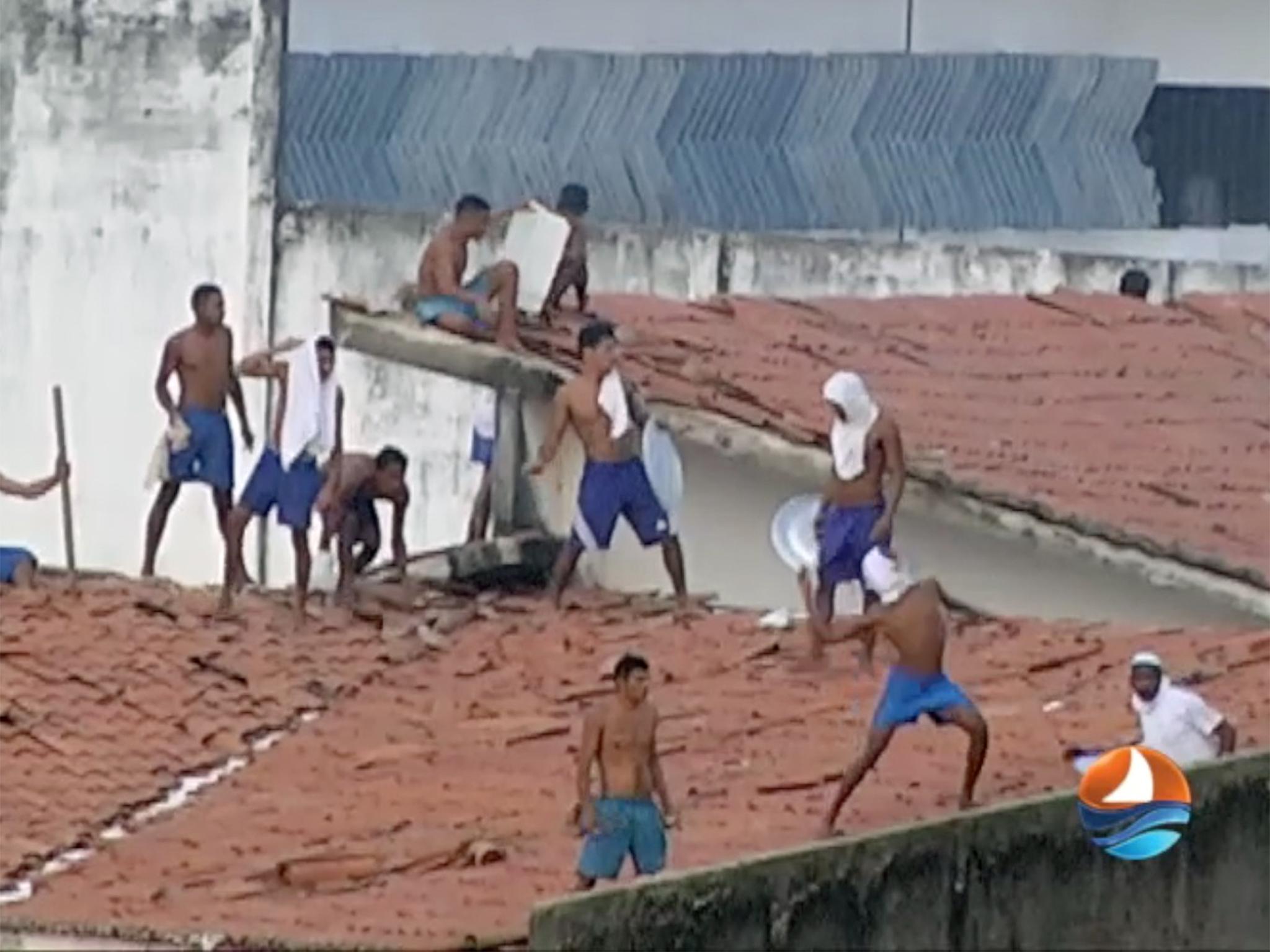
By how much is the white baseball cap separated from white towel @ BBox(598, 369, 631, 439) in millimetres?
2361

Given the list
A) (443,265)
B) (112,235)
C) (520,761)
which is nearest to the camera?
(520,761)

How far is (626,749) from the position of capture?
17.2 metres

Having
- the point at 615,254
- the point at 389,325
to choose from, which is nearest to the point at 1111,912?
the point at 389,325

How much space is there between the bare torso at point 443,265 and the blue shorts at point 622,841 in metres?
6.98

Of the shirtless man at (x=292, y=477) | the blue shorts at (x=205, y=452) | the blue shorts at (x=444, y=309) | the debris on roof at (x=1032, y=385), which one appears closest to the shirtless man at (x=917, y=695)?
the debris on roof at (x=1032, y=385)

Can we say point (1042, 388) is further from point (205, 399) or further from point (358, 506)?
point (205, 399)

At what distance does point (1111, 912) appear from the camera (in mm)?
17203

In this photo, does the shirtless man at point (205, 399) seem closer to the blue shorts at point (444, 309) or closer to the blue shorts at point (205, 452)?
the blue shorts at point (205, 452)

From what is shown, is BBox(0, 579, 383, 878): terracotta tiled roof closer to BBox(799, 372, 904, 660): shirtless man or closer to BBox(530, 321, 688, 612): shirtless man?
BBox(530, 321, 688, 612): shirtless man

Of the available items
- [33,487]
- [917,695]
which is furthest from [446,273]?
[917,695]

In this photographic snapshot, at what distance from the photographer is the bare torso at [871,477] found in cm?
2077

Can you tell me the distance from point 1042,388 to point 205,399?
458 centimetres

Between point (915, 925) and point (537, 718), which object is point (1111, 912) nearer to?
point (915, 925)

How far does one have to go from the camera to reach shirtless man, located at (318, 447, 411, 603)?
894 inches
